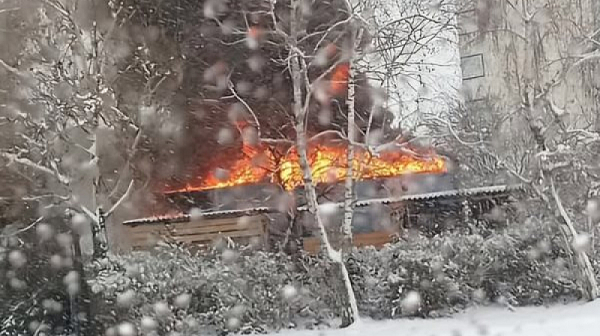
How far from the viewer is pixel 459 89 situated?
6.85 metres

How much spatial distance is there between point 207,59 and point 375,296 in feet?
7.91

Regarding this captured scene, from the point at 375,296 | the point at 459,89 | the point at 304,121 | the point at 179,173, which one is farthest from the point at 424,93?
the point at 179,173

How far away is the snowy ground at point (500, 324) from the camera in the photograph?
4469 millimetres

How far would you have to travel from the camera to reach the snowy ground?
4.47 meters

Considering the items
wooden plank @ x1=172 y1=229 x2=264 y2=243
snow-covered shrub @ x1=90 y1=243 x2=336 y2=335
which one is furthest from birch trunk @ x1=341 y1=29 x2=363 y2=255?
wooden plank @ x1=172 y1=229 x2=264 y2=243

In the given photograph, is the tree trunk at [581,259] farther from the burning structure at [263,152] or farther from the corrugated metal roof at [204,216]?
the corrugated metal roof at [204,216]

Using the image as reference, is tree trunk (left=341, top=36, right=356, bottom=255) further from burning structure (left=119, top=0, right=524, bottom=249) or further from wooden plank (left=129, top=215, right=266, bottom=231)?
wooden plank (left=129, top=215, right=266, bottom=231)

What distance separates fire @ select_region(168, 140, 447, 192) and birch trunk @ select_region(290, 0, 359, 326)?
41cm

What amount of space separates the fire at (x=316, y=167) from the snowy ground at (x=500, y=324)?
4.42ft

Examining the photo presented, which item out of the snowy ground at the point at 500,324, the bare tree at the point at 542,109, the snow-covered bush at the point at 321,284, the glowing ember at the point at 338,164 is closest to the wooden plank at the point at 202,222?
the glowing ember at the point at 338,164

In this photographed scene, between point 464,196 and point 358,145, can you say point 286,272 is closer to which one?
point 358,145

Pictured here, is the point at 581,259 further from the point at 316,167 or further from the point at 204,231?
the point at 204,231

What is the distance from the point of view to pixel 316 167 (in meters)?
6.57

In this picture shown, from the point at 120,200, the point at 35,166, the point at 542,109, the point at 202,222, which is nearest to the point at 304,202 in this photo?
the point at 202,222
